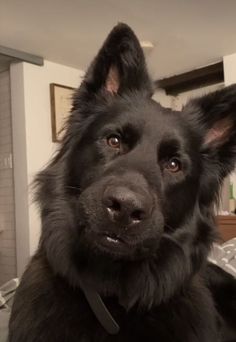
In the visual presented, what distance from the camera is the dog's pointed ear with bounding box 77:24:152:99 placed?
1.28m

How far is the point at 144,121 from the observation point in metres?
1.26

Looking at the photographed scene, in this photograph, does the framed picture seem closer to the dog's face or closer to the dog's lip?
the dog's face

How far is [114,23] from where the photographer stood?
12.1ft

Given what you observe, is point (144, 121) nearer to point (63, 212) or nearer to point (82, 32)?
point (63, 212)

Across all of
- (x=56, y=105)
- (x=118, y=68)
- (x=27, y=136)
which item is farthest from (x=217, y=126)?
(x=56, y=105)

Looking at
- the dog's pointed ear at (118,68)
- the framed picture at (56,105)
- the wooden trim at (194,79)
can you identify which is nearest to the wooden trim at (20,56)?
the framed picture at (56,105)

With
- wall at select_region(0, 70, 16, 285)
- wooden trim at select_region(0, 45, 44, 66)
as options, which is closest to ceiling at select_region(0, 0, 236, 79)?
wooden trim at select_region(0, 45, 44, 66)

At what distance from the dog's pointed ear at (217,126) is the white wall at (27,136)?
123 inches

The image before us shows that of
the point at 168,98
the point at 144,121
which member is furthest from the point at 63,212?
the point at 168,98

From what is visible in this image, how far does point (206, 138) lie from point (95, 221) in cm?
57

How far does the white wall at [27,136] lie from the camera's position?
14.3 feet

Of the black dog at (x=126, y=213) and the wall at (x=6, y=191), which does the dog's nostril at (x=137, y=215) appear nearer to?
the black dog at (x=126, y=213)

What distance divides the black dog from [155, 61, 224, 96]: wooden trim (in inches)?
134

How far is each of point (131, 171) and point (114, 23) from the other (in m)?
2.91
